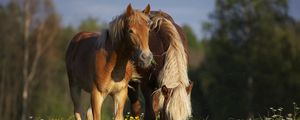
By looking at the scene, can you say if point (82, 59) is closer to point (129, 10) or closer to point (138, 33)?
point (129, 10)

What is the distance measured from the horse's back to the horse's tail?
3.68ft

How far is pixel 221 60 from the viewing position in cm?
4300

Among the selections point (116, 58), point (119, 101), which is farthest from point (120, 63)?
point (119, 101)

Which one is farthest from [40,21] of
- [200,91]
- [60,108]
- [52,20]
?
[200,91]

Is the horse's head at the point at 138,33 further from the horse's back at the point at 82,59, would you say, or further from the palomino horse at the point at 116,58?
the horse's back at the point at 82,59

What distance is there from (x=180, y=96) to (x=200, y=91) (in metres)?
32.2

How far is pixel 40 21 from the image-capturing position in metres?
47.1

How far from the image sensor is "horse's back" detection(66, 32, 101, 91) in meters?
10.6

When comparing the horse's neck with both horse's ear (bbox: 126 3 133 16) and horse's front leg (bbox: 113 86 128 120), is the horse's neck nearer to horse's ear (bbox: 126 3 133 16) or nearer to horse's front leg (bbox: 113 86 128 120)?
horse's front leg (bbox: 113 86 128 120)

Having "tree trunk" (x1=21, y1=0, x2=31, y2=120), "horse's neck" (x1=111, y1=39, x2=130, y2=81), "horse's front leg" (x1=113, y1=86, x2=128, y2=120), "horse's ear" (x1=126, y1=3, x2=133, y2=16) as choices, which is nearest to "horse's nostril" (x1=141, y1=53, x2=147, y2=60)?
"horse's ear" (x1=126, y1=3, x2=133, y2=16)

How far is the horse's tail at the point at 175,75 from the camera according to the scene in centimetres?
896

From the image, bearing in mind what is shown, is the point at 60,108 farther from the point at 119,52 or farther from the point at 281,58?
the point at 119,52

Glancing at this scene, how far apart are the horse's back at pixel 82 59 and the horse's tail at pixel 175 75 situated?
1.12 m

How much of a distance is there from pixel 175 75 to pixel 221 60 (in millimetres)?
33628
